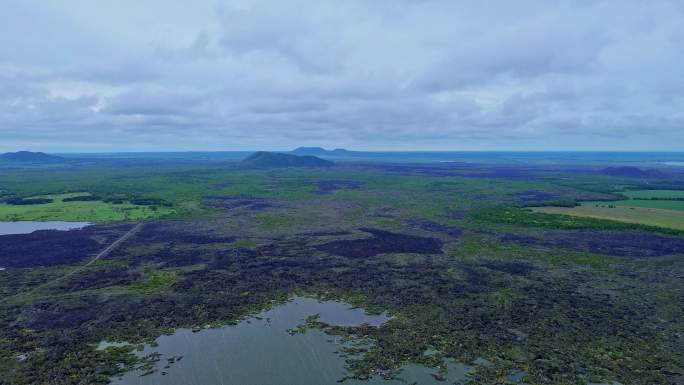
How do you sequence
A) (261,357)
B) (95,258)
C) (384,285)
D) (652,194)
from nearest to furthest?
(261,357) < (384,285) < (95,258) < (652,194)

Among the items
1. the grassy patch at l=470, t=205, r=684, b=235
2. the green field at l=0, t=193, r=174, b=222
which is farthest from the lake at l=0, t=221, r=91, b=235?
the grassy patch at l=470, t=205, r=684, b=235

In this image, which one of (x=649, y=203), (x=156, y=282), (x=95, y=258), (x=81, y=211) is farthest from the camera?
(x=649, y=203)

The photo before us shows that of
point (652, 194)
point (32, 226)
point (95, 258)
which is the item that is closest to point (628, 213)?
point (652, 194)

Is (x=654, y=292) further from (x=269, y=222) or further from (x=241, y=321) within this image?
(x=269, y=222)

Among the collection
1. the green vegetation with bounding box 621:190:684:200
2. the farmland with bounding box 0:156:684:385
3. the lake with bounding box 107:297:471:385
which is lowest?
the lake with bounding box 107:297:471:385

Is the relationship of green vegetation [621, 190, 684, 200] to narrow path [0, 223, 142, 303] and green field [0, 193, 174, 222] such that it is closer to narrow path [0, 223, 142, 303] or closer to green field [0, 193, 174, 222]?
green field [0, 193, 174, 222]

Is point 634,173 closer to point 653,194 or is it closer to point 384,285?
point 653,194
